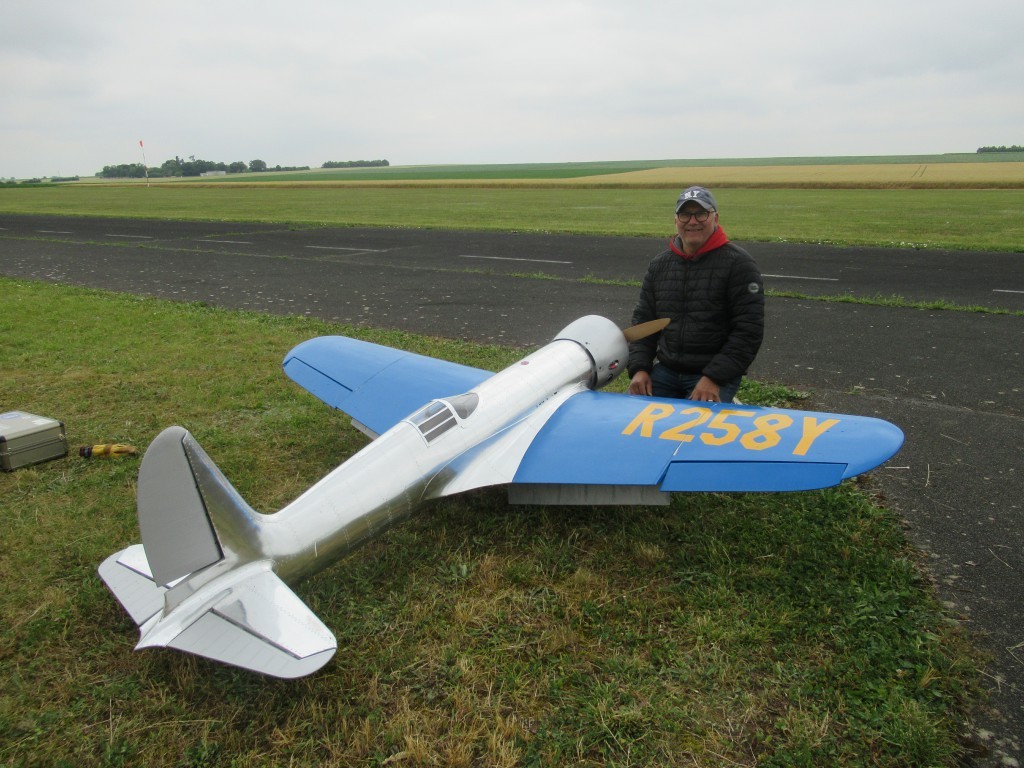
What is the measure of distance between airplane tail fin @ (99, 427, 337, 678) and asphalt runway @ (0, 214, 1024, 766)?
10.6 feet

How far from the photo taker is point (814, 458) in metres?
4.24

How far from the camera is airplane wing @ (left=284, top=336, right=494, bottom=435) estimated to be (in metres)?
6.07

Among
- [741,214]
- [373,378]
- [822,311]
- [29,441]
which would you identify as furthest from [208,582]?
[741,214]

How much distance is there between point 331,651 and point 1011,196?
147 ft

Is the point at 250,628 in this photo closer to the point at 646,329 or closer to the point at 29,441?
the point at 646,329

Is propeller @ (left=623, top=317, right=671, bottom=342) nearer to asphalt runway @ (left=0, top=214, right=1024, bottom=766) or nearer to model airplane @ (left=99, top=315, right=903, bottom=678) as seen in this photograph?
model airplane @ (left=99, top=315, right=903, bottom=678)

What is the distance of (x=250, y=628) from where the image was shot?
324cm

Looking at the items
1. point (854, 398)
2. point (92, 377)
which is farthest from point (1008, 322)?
point (92, 377)

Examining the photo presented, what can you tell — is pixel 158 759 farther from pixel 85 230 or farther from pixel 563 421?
pixel 85 230

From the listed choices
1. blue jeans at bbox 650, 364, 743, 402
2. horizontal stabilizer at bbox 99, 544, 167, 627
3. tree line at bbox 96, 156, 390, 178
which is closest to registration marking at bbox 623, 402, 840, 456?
blue jeans at bbox 650, 364, 743, 402

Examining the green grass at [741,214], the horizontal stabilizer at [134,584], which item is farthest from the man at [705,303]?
the green grass at [741,214]

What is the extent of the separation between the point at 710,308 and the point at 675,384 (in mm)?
830

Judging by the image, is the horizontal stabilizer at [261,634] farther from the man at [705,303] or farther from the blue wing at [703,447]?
the man at [705,303]

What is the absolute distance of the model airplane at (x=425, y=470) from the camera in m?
3.33
